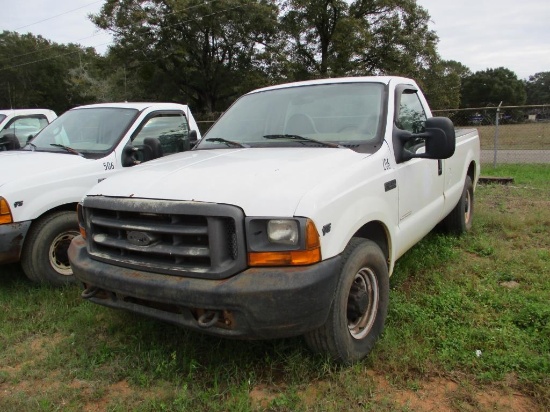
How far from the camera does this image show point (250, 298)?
2320 mm

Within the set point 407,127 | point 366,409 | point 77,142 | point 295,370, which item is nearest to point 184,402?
point 295,370

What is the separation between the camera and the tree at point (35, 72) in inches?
2048

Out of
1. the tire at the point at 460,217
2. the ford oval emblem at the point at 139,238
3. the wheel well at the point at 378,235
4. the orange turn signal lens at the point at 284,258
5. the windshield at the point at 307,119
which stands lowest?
the tire at the point at 460,217

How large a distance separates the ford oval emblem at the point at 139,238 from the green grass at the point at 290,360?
77cm

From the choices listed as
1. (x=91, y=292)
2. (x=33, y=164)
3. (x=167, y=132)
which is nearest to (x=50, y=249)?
(x=33, y=164)

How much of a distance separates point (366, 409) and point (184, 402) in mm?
1004

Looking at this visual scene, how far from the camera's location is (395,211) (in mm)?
3379

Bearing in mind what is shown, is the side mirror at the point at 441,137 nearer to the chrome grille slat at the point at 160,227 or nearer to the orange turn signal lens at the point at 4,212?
the chrome grille slat at the point at 160,227

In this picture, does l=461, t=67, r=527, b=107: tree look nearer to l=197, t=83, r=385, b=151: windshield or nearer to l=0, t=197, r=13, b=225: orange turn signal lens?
l=197, t=83, r=385, b=151: windshield

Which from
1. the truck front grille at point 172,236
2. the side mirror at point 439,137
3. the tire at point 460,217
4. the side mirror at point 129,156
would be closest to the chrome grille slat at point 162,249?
the truck front grille at point 172,236

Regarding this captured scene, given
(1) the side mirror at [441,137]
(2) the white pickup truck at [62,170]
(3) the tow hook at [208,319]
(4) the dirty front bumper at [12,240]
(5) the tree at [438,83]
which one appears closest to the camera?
(3) the tow hook at [208,319]

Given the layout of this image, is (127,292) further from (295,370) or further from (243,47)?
(243,47)

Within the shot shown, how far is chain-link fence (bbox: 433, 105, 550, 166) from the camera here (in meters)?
13.6

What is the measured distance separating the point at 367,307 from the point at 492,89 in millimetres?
75716
